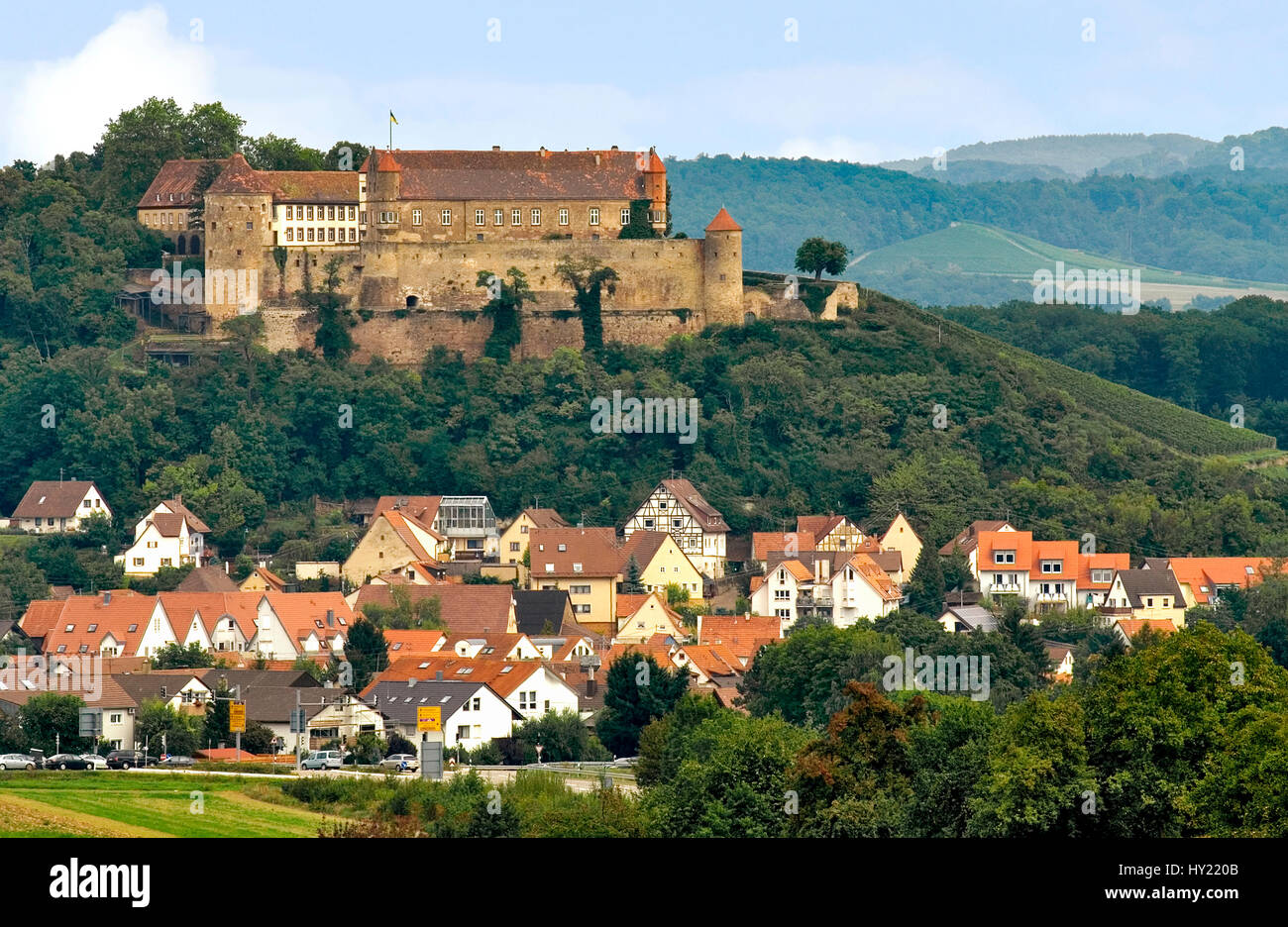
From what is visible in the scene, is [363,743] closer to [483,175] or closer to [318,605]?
[318,605]

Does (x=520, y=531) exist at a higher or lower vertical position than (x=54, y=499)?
lower

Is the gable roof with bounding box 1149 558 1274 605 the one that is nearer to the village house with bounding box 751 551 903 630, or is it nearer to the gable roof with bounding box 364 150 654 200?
the village house with bounding box 751 551 903 630

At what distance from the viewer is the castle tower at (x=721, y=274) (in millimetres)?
88125

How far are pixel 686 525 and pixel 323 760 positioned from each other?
1327 inches

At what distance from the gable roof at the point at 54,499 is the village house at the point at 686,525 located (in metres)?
18.2

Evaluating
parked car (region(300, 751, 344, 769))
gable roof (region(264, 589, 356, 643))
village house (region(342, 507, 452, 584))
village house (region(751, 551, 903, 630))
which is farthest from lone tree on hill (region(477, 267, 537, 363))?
parked car (region(300, 751, 344, 769))

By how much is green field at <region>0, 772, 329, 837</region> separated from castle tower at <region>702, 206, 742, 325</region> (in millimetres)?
45670

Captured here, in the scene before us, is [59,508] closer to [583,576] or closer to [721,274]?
[583,576]

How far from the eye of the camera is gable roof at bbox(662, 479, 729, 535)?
3243 inches

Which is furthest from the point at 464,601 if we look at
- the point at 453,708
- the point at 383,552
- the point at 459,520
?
the point at 453,708

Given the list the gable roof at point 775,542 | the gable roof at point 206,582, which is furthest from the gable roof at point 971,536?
the gable roof at point 206,582

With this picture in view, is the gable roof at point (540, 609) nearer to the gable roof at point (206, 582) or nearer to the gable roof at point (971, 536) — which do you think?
the gable roof at point (206, 582)

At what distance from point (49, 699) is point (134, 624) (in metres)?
16.8

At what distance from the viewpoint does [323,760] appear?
49.9 m
